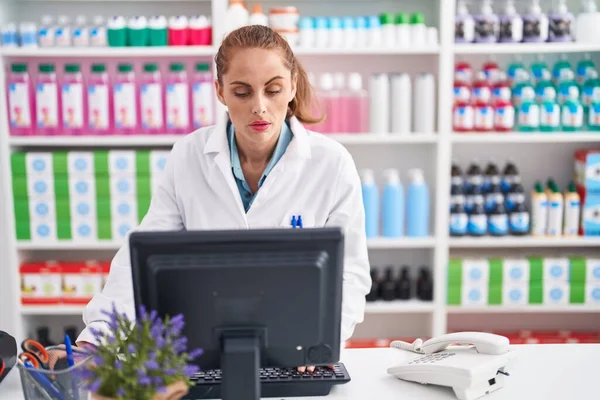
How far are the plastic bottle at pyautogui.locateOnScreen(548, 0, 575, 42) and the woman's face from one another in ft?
6.37

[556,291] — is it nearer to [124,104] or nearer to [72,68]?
[124,104]

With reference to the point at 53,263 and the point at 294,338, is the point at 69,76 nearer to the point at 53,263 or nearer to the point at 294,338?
the point at 53,263

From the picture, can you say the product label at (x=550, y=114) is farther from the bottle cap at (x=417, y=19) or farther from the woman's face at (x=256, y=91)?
the woman's face at (x=256, y=91)

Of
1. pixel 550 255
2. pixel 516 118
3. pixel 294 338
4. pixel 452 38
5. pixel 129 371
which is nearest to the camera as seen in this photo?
pixel 129 371

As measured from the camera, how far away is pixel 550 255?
3.71 meters

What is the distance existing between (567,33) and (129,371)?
280 cm

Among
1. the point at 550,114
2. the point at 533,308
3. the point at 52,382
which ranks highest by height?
the point at 550,114

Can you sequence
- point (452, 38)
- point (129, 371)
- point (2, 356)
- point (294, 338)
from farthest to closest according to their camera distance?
point (452, 38) < point (2, 356) < point (294, 338) < point (129, 371)

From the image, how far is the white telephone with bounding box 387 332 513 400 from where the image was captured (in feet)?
4.94

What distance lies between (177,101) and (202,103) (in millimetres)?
110

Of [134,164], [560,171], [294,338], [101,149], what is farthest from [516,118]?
[294,338]

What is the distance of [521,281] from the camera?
340cm

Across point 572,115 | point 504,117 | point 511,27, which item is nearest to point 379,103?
point 504,117

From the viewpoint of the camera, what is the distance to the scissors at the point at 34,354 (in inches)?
52.8
